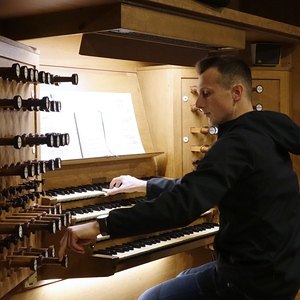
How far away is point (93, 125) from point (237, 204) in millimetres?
1510

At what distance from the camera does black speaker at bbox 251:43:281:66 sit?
4211 millimetres

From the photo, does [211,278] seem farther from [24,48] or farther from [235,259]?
[24,48]

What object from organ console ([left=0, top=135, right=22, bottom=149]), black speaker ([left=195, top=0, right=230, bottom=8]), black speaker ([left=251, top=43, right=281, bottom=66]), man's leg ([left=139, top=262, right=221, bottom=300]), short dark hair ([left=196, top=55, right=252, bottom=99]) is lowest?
man's leg ([left=139, top=262, right=221, bottom=300])

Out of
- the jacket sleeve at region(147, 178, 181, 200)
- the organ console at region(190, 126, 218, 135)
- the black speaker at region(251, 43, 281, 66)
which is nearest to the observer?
the jacket sleeve at region(147, 178, 181, 200)

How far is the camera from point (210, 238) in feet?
12.1

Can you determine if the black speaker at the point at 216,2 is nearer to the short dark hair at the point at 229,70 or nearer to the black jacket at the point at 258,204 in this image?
the short dark hair at the point at 229,70

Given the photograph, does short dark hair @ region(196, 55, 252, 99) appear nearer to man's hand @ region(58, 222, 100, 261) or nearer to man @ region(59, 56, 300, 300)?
man @ region(59, 56, 300, 300)

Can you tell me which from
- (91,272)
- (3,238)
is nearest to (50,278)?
(91,272)

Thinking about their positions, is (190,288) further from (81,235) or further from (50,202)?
(50,202)

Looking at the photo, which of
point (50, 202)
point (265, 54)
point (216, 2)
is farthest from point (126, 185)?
point (265, 54)

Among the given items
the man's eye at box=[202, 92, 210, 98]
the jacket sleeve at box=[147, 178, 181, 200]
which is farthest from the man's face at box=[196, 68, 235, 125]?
the jacket sleeve at box=[147, 178, 181, 200]

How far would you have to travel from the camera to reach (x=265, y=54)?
423cm

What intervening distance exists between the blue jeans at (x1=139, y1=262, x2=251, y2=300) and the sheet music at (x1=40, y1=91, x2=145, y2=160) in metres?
1.05

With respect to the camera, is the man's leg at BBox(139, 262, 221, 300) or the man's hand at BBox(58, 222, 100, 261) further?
the man's leg at BBox(139, 262, 221, 300)
